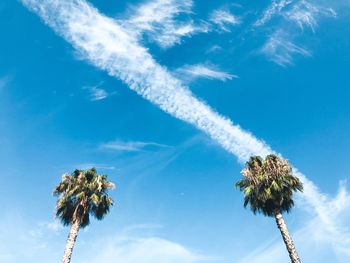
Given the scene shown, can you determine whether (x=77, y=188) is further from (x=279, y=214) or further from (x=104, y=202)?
(x=279, y=214)

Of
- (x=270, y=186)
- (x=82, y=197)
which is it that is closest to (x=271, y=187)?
(x=270, y=186)

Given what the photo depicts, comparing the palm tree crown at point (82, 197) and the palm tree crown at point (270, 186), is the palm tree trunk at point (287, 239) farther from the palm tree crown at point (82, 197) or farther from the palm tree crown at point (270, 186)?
the palm tree crown at point (82, 197)

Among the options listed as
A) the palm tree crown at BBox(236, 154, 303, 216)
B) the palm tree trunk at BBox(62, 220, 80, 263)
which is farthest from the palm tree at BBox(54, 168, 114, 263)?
the palm tree crown at BBox(236, 154, 303, 216)

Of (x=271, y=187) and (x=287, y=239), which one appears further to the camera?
Answer: (x=271, y=187)

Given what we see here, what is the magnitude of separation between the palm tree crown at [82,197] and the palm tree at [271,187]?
12517 millimetres

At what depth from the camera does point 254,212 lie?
3017 cm

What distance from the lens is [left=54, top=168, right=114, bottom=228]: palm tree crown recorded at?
2977cm

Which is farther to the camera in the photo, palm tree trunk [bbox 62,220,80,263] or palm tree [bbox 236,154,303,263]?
palm tree [bbox 236,154,303,263]

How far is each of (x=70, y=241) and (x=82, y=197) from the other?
385 centimetres

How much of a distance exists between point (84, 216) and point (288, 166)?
1811 cm

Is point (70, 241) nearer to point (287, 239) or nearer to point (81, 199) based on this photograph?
point (81, 199)

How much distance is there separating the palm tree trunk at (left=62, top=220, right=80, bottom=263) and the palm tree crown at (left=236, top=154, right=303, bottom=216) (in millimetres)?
14488

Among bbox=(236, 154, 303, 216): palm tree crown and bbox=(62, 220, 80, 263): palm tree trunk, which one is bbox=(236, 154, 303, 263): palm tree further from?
bbox=(62, 220, 80, 263): palm tree trunk

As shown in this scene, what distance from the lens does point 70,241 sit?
27562 mm
